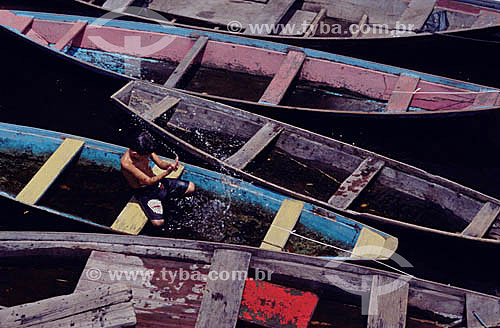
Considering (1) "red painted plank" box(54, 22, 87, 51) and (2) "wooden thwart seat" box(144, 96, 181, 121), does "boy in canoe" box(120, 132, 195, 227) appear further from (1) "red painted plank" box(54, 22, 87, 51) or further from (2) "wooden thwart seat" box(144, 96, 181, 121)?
(1) "red painted plank" box(54, 22, 87, 51)

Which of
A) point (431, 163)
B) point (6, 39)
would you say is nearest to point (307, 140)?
point (431, 163)

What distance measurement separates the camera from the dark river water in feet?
18.4

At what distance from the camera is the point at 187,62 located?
320 inches

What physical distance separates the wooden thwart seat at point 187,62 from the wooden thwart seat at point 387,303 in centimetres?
472

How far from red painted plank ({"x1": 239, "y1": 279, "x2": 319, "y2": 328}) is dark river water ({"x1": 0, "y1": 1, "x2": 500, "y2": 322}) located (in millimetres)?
1534

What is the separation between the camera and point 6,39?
9.45m

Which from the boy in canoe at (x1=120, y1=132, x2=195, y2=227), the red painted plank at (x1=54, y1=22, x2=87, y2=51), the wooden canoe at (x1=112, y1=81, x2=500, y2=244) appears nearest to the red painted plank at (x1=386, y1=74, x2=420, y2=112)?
the wooden canoe at (x1=112, y1=81, x2=500, y2=244)

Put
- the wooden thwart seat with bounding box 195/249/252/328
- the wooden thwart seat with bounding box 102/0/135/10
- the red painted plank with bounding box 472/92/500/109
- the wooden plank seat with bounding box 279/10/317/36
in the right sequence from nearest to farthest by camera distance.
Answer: the wooden thwart seat with bounding box 195/249/252/328
the red painted plank with bounding box 472/92/500/109
the wooden plank seat with bounding box 279/10/317/36
the wooden thwart seat with bounding box 102/0/135/10

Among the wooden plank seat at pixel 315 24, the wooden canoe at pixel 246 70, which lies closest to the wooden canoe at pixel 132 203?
the wooden canoe at pixel 246 70

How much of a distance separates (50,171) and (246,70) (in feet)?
12.5

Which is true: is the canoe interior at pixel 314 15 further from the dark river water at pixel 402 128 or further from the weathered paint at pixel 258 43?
the dark river water at pixel 402 128

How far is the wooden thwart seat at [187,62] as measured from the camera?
306 inches

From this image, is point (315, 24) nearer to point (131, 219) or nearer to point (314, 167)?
point (314, 167)

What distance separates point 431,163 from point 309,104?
85.6 inches
